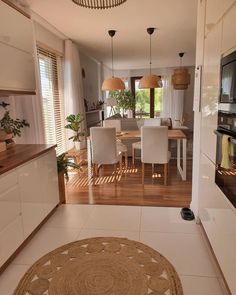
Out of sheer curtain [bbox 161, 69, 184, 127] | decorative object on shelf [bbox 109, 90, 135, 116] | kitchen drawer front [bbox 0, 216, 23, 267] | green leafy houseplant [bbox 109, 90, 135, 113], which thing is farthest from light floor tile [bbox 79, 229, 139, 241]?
sheer curtain [bbox 161, 69, 184, 127]

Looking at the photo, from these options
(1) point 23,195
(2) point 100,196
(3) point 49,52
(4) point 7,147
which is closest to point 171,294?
(1) point 23,195

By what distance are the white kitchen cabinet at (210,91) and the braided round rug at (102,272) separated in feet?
3.15

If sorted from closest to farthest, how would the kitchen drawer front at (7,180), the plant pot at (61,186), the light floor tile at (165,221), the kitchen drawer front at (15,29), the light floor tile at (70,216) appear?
the kitchen drawer front at (7,180), the kitchen drawer front at (15,29), the light floor tile at (165,221), the light floor tile at (70,216), the plant pot at (61,186)

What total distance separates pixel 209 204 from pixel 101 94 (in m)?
6.35

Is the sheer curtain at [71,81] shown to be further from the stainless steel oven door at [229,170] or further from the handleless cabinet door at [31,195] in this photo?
the stainless steel oven door at [229,170]

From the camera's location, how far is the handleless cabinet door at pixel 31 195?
2047mm

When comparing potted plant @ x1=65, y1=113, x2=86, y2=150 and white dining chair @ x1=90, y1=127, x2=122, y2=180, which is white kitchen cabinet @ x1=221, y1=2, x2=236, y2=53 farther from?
potted plant @ x1=65, y1=113, x2=86, y2=150

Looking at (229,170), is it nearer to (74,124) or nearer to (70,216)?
(70,216)

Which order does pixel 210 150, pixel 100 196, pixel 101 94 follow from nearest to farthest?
pixel 210 150, pixel 100 196, pixel 101 94

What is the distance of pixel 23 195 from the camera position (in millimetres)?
2045

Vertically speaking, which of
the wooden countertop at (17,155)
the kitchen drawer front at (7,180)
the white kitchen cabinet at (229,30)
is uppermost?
the white kitchen cabinet at (229,30)

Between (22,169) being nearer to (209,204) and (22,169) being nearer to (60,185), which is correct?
(60,185)

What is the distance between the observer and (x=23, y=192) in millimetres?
2045

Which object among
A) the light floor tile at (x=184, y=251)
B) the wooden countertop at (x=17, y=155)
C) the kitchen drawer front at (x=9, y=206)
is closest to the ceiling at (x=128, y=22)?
the wooden countertop at (x=17, y=155)
